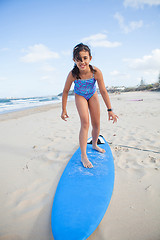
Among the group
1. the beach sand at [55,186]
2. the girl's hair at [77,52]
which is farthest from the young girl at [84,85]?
the beach sand at [55,186]

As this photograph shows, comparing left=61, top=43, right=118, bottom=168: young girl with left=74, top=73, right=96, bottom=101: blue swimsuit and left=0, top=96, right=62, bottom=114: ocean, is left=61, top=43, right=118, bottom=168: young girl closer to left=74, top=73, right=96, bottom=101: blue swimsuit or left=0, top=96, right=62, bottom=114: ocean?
left=74, top=73, right=96, bottom=101: blue swimsuit

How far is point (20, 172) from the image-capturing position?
2.19 meters

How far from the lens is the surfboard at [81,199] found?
1.17 m

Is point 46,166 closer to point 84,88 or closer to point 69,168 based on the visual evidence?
point 69,168

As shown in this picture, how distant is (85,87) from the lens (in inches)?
89.6

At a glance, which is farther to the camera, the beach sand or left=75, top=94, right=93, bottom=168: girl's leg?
left=75, top=94, right=93, bottom=168: girl's leg

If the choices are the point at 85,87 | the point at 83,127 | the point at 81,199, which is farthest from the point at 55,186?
the point at 85,87

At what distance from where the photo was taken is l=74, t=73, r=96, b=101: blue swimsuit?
7.34 feet

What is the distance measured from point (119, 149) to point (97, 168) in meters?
0.95

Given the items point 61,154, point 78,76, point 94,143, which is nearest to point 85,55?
point 78,76

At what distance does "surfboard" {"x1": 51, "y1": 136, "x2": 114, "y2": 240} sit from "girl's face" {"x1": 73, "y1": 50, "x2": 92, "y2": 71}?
1.47 m

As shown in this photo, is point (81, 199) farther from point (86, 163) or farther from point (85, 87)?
point (85, 87)

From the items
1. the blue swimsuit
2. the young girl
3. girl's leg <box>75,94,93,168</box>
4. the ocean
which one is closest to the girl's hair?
the young girl

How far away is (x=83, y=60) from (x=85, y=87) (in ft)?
1.39
